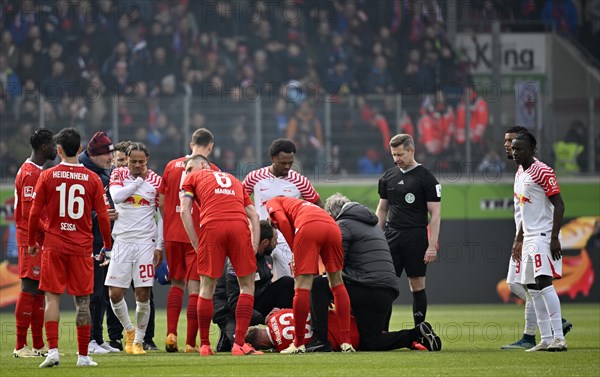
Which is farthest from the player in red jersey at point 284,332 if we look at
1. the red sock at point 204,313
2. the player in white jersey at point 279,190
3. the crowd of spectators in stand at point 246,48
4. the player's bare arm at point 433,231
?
the crowd of spectators in stand at point 246,48

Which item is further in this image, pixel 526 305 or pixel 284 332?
pixel 526 305

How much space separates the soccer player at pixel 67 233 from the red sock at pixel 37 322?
1177 mm

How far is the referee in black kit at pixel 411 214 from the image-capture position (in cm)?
1227

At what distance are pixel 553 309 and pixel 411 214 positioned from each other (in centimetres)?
214

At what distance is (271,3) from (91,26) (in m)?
4.16

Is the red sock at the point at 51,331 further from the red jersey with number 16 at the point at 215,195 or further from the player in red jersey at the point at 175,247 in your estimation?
the player in red jersey at the point at 175,247

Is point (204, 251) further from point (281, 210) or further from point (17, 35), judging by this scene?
point (17, 35)

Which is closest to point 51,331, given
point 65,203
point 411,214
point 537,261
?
point 65,203

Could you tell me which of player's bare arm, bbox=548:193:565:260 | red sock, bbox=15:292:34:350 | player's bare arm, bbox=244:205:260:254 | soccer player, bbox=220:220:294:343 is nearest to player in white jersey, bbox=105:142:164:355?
soccer player, bbox=220:220:294:343

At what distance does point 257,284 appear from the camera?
1212cm

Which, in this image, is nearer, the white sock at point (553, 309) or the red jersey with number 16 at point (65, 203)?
the red jersey with number 16 at point (65, 203)

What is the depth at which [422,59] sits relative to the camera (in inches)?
972

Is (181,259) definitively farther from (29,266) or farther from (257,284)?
(29,266)

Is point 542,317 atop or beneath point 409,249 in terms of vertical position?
beneath
